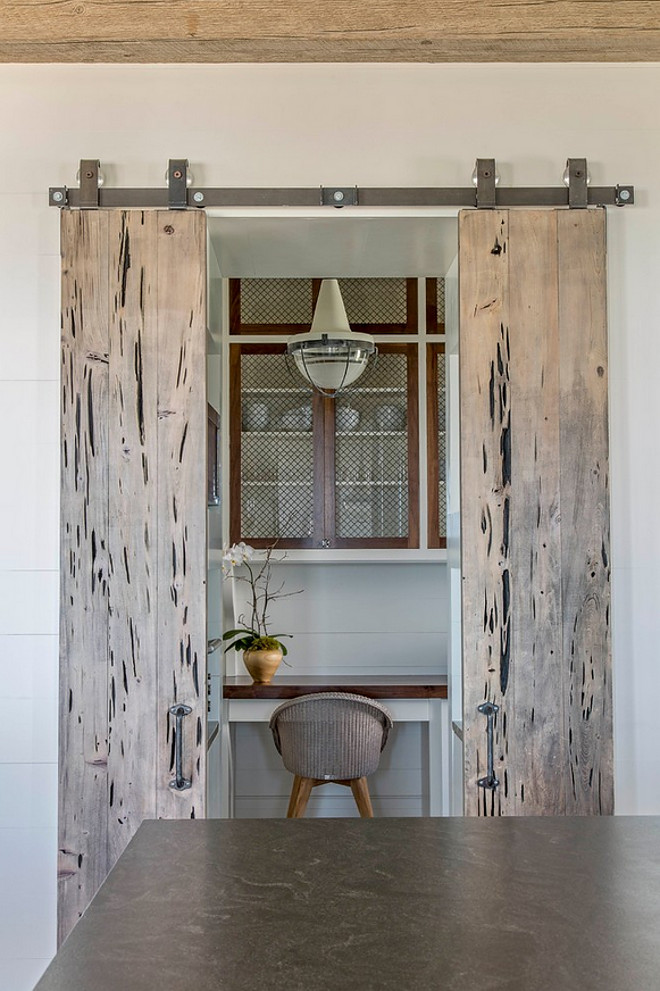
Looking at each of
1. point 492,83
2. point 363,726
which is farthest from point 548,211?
point 363,726

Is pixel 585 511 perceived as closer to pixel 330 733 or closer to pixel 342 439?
pixel 330 733

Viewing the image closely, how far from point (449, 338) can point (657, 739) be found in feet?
4.40

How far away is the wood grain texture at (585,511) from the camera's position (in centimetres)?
252

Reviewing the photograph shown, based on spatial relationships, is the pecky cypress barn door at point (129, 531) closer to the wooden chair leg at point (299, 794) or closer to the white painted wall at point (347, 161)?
the white painted wall at point (347, 161)

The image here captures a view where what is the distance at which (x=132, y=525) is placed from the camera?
2.54 m

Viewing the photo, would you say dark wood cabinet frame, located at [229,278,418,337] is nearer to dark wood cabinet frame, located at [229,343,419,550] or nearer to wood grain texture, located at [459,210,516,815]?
dark wood cabinet frame, located at [229,343,419,550]

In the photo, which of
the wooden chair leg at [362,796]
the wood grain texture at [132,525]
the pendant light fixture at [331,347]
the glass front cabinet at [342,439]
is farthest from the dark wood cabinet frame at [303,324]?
the wood grain texture at [132,525]

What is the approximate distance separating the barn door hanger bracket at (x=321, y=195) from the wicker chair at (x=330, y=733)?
1971 mm

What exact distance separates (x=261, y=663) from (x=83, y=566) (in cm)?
194

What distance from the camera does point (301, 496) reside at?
Answer: 4926 millimetres

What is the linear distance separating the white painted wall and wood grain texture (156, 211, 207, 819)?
9.7 inches

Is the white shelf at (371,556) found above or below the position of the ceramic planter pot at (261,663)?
above

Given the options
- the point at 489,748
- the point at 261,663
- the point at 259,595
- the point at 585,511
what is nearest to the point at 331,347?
the point at 261,663

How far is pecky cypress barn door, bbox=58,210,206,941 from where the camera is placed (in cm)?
250
